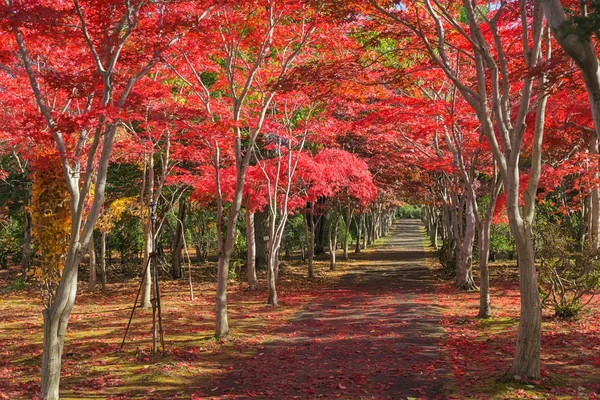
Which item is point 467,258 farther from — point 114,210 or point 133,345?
point 114,210

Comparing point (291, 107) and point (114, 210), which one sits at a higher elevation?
point (291, 107)

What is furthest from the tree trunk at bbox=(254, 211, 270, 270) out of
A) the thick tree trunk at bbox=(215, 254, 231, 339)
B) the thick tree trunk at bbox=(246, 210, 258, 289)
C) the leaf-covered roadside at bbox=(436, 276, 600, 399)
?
the thick tree trunk at bbox=(215, 254, 231, 339)

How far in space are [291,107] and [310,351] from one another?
7918mm

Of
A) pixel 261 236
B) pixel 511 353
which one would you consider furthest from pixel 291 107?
pixel 261 236

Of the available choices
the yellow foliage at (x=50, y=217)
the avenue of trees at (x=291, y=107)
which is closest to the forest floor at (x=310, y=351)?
the avenue of trees at (x=291, y=107)

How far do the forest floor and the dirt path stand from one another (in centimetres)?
2

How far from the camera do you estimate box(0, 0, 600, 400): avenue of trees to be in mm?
6559

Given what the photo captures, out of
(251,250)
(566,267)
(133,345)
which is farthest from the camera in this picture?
(251,250)

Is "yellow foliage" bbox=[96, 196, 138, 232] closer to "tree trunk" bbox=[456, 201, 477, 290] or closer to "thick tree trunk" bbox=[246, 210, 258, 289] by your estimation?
"thick tree trunk" bbox=[246, 210, 258, 289]

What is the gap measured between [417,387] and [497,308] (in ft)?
A: 23.6

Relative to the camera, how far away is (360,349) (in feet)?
29.8

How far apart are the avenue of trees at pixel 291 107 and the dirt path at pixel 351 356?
142cm

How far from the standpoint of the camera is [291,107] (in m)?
15.0

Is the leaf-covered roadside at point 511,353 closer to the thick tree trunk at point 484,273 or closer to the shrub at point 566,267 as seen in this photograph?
the thick tree trunk at point 484,273
